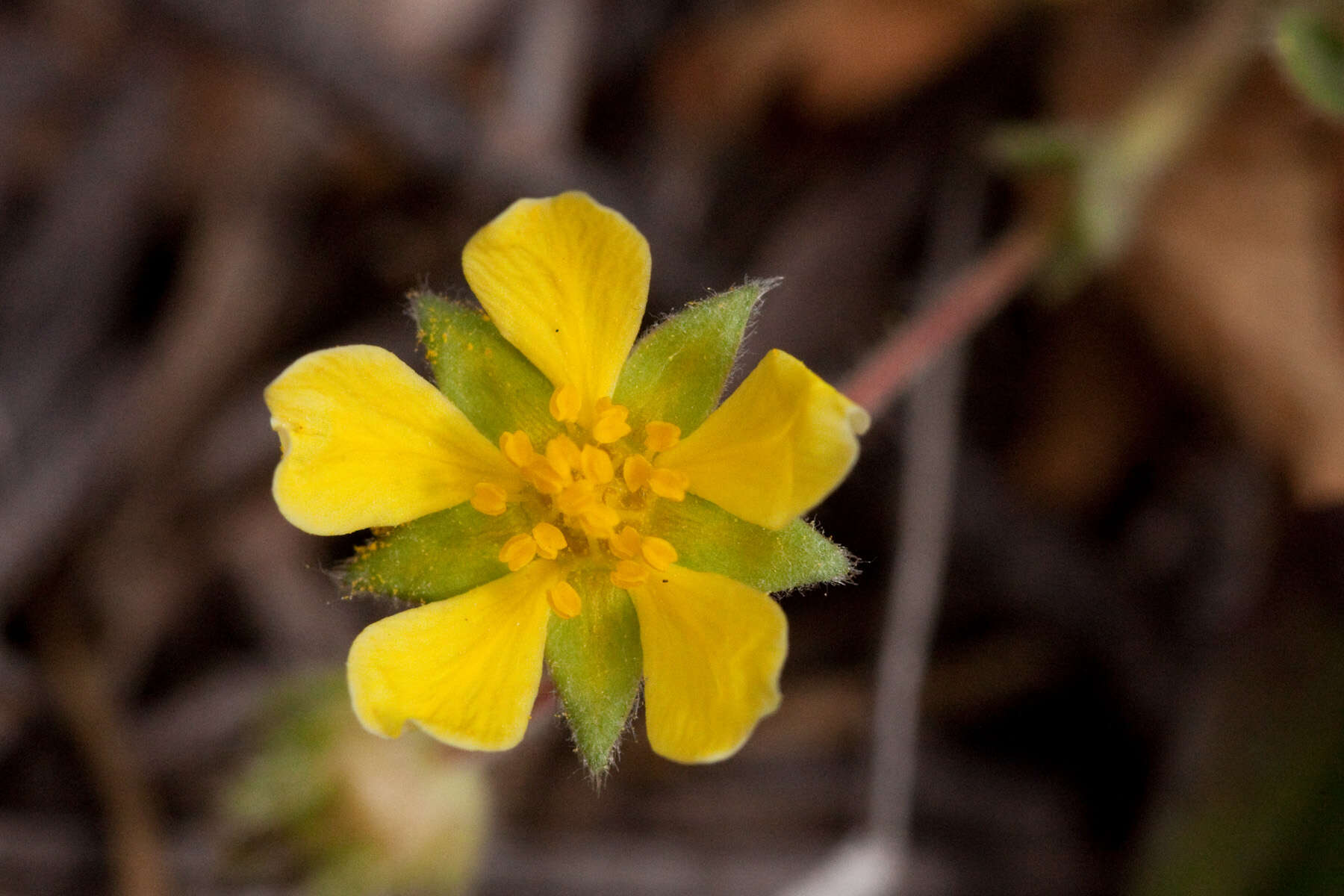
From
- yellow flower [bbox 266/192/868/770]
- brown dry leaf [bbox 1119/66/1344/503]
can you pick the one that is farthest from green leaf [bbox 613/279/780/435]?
brown dry leaf [bbox 1119/66/1344/503]

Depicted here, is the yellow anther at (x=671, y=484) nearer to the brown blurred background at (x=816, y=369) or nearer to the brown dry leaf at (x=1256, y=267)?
the brown blurred background at (x=816, y=369)

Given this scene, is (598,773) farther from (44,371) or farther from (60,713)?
(44,371)

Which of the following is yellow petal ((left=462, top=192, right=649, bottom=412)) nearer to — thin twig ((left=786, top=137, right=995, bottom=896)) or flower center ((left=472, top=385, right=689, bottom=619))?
flower center ((left=472, top=385, right=689, bottom=619))

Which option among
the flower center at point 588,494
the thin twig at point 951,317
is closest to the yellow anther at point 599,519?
the flower center at point 588,494

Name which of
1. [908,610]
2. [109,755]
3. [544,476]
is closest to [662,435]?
[544,476]

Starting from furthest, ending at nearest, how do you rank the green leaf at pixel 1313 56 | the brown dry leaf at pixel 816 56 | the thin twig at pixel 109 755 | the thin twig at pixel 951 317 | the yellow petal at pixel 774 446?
the brown dry leaf at pixel 816 56
the thin twig at pixel 109 755
the thin twig at pixel 951 317
the green leaf at pixel 1313 56
the yellow petal at pixel 774 446

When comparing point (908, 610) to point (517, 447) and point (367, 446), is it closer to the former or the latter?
point (517, 447)

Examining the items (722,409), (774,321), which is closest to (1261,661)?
(774,321)
